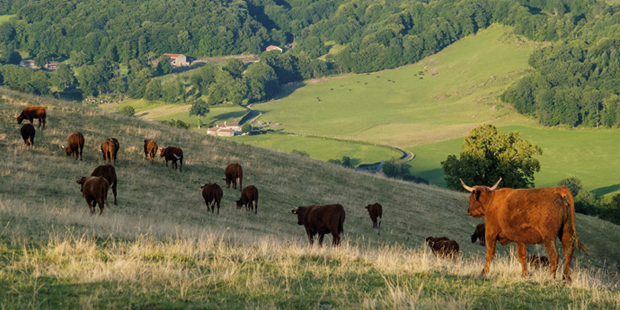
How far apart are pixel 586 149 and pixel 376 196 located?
118 meters

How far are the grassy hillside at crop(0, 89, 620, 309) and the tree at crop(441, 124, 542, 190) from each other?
19988 millimetres

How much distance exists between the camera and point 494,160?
54.9 m

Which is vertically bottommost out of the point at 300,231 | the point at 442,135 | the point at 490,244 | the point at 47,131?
the point at 300,231

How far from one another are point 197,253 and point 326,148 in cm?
12032

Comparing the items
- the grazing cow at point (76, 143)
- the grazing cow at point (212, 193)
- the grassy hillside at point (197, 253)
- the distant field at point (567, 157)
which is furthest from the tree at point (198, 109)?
the grazing cow at point (212, 193)

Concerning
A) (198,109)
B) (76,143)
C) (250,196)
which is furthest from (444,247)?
(198,109)

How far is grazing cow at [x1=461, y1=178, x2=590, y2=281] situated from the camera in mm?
10398

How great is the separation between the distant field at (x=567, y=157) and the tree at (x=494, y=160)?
4539 cm

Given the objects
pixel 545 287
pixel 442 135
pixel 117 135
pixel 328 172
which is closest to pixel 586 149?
pixel 442 135

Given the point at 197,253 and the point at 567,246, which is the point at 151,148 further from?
the point at 567,246

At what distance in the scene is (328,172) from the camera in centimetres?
4225

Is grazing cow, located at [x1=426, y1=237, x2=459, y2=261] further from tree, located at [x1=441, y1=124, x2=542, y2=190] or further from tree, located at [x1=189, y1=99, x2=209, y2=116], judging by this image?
tree, located at [x1=189, y1=99, x2=209, y2=116]

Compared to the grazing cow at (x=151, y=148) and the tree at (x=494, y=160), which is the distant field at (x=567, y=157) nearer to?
the tree at (x=494, y=160)

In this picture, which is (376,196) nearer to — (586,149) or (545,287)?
(545,287)
